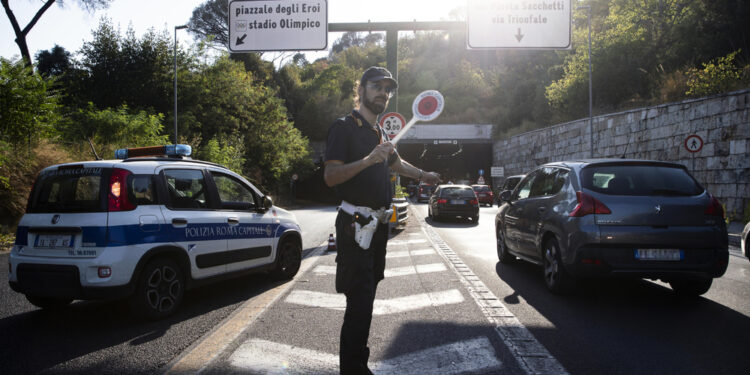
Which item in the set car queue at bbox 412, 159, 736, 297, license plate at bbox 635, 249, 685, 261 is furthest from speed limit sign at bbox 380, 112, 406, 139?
license plate at bbox 635, 249, 685, 261

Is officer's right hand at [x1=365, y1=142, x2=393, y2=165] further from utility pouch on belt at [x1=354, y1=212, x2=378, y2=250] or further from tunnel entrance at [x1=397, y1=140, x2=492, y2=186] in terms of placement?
tunnel entrance at [x1=397, y1=140, x2=492, y2=186]

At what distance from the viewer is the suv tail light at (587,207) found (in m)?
5.27

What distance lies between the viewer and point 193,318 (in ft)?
15.7

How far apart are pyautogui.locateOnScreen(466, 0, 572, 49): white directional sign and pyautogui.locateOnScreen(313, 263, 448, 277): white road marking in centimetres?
590

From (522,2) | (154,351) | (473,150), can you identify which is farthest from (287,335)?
(473,150)

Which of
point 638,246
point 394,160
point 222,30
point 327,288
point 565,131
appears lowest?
point 327,288

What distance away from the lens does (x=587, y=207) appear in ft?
17.5

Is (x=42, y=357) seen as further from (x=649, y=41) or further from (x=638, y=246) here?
(x=649, y=41)

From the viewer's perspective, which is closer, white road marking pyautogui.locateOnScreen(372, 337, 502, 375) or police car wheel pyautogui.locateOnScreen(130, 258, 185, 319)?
white road marking pyautogui.locateOnScreen(372, 337, 502, 375)

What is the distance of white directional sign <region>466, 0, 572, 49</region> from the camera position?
1138 cm

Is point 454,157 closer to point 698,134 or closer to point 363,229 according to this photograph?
point 698,134

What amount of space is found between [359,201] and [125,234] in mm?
2617

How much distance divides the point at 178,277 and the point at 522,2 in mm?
9893

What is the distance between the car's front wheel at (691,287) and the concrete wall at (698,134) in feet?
38.7
